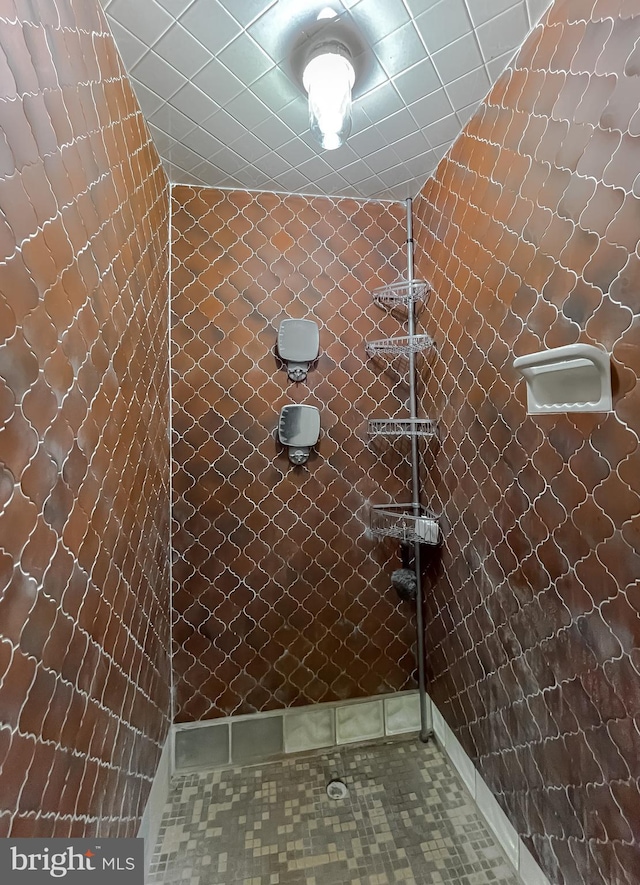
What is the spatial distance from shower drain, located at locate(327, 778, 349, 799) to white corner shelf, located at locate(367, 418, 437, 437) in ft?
4.33

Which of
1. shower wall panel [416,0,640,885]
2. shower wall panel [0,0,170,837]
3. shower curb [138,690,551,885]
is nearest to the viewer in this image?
shower wall panel [0,0,170,837]

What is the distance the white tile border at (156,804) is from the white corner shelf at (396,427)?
1.44 m

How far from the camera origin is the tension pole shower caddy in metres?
1.63

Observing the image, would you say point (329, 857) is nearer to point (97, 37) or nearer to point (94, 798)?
point (94, 798)

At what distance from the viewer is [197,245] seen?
158 centimetres

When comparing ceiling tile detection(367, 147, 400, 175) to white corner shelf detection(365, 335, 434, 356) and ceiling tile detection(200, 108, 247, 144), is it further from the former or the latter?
white corner shelf detection(365, 335, 434, 356)

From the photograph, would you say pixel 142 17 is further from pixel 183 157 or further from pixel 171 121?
pixel 183 157

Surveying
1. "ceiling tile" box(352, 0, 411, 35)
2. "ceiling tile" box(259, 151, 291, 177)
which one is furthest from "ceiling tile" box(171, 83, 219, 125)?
"ceiling tile" box(352, 0, 411, 35)

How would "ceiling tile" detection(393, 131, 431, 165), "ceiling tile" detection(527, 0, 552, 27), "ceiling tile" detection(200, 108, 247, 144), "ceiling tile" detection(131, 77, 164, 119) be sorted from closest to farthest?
"ceiling tile" detection(527, 0, 552, 27) < "ceiling tile" detection(131, 77, 164, 119) < "ceiling tile" detection(200, 108, 247, 144) < "ceiling tile" detection(393, 131, 431, 165)

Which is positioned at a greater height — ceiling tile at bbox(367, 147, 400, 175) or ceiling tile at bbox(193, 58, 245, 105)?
ceiling tile at bbox(367, 147, 400, 175)

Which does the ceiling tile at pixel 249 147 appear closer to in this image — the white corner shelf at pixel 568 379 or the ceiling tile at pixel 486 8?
the ceiling tile at pixel 486 8

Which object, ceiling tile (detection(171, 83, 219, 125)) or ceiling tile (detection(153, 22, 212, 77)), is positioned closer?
ceiling tile (detection(153, 22, 212, 77))

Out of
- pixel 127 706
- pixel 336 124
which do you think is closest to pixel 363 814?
pixel 127 706

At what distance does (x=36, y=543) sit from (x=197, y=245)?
135 cm
